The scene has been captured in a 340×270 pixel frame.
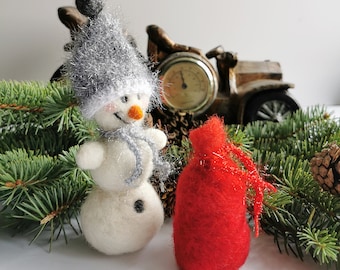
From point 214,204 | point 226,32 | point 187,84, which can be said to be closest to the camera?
point 214,204

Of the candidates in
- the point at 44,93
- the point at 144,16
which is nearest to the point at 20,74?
the point at 144,16

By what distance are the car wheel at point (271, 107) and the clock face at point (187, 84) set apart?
2.6 inches

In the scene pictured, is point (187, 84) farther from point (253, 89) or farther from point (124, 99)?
point (124, 99)

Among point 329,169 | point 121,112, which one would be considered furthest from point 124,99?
point 329,169

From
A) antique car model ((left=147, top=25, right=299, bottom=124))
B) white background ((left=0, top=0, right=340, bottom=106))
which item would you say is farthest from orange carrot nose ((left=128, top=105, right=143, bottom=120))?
white background ((left=0, top=0, right=340, bottom=106))

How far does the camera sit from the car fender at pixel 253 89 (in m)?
0.67

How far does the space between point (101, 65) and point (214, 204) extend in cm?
14

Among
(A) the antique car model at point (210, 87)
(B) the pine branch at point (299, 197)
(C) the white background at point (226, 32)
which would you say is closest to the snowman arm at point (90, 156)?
(B) the pine branch at point (299, 197)

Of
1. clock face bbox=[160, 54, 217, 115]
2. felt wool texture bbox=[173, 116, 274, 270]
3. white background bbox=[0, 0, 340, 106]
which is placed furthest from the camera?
white background bbox=[0, 0, 340, 106]

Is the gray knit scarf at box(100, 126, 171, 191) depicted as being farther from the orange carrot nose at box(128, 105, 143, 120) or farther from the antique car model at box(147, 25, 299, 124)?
the antique car model at box(147, 25, 299, 124)

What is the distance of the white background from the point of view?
31.4 inches

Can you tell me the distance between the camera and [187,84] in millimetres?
661

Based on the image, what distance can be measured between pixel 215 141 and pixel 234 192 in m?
0.04

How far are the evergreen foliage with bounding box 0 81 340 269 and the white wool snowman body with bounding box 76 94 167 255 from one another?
0.14 feet
